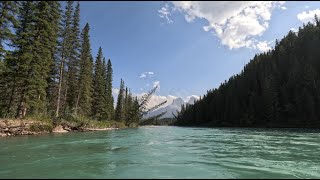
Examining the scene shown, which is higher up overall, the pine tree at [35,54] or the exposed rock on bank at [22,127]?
the pine tree at [35,54]

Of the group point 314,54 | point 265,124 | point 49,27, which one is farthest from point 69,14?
point 314,54

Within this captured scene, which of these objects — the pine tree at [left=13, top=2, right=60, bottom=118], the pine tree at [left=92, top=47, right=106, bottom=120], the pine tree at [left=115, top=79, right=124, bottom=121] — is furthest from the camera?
the pine tree at [left=115, top=79, right=124, bottom=121]

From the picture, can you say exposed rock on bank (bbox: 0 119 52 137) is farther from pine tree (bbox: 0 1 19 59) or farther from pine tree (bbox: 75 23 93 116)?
pine tree (bbox: 75 23 93 116)

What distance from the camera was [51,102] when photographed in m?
54.8

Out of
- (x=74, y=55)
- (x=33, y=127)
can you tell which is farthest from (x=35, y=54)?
(x=74, y=55)

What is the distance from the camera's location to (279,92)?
123m

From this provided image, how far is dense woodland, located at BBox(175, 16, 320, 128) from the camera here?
10825cm

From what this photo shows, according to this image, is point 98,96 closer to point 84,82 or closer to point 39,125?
point 84,82

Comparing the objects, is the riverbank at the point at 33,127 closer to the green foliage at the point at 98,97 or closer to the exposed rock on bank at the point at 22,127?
the exposed rock on bank at the point at 22,127

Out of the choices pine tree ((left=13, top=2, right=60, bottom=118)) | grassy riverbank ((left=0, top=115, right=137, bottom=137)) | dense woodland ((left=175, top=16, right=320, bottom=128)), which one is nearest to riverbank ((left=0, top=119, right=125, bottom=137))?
grassy riverbank ((left=0, top=115, right=137, bottom=137))

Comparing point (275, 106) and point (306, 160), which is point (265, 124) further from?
point (306, 160)

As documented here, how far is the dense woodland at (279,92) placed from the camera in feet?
355

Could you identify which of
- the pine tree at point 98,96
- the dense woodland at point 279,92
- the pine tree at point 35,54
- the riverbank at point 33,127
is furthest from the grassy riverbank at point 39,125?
the dense woodland at point 279,92

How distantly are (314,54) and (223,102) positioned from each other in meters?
45.2
